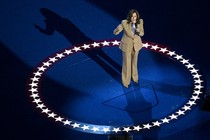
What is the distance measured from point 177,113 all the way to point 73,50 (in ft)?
6.82

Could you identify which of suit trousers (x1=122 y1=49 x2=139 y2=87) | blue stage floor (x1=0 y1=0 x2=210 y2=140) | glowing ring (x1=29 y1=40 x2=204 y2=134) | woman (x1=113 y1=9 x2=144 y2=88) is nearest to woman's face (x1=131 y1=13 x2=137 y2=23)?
woman (x1=113 y1=9 x2=144 y2=88)

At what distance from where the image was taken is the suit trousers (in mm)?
7832

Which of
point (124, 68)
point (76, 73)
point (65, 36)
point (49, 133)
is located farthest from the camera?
point (65, 36)

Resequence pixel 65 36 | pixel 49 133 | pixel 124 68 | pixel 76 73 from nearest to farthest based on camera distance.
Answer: pixel 49 133 < pixel 124 68 < pixel 76 73 < pixel 65 36

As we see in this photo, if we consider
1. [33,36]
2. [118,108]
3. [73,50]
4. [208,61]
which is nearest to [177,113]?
[118,108]

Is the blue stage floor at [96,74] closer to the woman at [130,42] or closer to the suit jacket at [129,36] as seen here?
the woman at [130,42]

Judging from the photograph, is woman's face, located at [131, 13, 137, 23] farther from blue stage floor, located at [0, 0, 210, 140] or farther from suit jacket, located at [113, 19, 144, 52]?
blue stage floor, located at [0, 0, 210, 140]

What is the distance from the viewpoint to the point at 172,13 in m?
9.80

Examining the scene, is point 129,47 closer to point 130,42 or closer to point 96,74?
point 130,42

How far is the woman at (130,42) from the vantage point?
7594 millimetres

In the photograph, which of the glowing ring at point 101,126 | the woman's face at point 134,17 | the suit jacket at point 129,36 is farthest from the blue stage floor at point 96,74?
the woman's face at point 134,17

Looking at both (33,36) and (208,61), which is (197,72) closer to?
(208,61)

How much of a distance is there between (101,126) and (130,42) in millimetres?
1109

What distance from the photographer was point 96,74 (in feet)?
27.6
